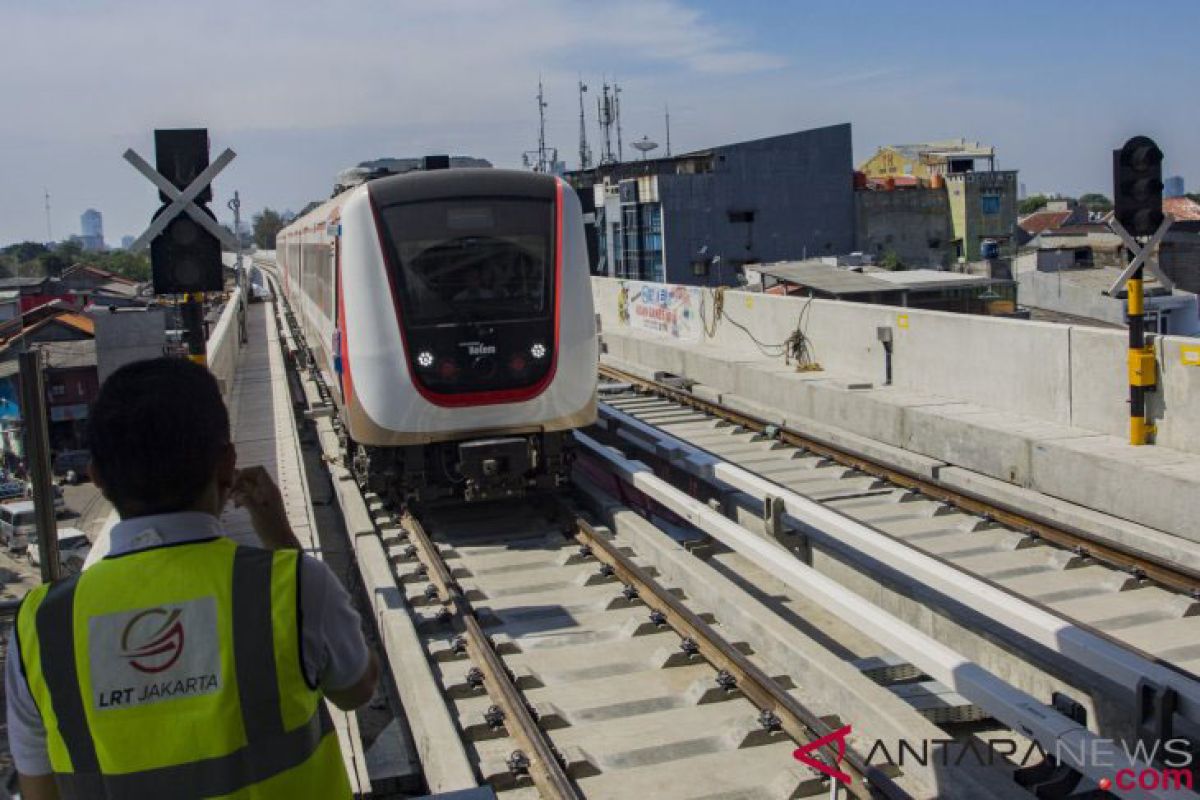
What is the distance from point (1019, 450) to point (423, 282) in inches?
225

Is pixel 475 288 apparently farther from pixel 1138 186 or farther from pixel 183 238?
pixel 1138 186

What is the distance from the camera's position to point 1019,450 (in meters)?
11.7

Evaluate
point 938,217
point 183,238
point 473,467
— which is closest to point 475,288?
point 473,467

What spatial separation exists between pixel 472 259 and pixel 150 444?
8005 mm

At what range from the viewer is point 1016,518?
403 inches

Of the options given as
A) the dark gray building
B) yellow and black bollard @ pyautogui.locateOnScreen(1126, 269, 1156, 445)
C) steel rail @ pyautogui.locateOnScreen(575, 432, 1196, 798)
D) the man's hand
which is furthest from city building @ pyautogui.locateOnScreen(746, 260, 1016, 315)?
the dark gray building

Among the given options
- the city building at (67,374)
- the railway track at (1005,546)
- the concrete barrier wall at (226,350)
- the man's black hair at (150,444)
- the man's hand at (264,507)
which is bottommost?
the city building at (67,374)

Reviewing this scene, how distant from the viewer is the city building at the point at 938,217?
59.1m

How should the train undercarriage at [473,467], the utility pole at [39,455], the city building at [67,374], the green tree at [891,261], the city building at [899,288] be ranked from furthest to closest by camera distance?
the green tree at [891,261] < the city building at [67,374] < the city building at [899,288] < the train undercarriage at [473,467] < the utility pole at [39,455]

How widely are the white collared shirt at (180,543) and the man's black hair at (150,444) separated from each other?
5cm

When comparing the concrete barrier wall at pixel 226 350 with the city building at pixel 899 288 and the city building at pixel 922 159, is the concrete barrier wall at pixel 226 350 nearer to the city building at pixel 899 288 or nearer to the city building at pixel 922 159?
the city building at pixel 899 288

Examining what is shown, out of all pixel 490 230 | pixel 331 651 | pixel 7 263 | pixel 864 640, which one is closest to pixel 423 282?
pixel 490 230

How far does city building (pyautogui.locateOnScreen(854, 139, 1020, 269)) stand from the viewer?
59125 mm

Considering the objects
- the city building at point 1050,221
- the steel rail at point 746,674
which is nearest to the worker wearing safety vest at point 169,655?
the steel rail at point 746,674
